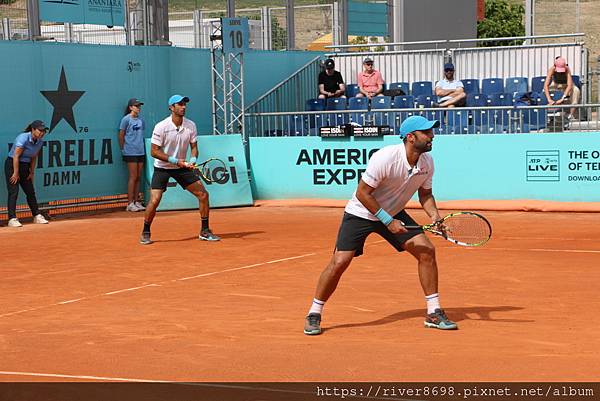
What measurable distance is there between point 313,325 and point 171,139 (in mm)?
7547

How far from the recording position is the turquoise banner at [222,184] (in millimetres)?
22656

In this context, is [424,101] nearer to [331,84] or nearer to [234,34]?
[331,84]

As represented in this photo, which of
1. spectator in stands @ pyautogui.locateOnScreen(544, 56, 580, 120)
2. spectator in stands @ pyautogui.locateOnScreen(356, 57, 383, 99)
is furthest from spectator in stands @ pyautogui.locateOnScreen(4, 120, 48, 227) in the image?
spectator in stands @ pyautogui.locateOnScreen(544, 56, 580, 120)

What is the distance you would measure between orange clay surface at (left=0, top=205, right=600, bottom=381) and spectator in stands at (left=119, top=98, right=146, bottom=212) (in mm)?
4383

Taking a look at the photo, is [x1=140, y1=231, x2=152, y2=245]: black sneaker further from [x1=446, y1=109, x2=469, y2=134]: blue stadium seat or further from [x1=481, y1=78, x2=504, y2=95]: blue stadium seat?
[x1=481, y1=78, x2=504, y2=95]: blue stadium seat

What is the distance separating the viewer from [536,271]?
43.2 feet

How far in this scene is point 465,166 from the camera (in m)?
21.8

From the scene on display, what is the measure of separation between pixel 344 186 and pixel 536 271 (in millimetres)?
9796

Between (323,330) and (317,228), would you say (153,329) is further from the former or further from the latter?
(317,228)

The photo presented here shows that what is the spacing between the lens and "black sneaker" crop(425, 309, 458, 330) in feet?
31.1

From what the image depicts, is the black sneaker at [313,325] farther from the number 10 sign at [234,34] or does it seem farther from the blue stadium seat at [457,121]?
the number 10 sign at [234,34]

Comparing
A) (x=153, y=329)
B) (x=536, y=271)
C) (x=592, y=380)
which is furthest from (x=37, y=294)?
(x=592, y=380)

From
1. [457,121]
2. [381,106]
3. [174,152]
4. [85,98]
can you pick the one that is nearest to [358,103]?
[381,106]

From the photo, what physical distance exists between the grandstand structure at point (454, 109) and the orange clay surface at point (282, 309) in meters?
3.83
